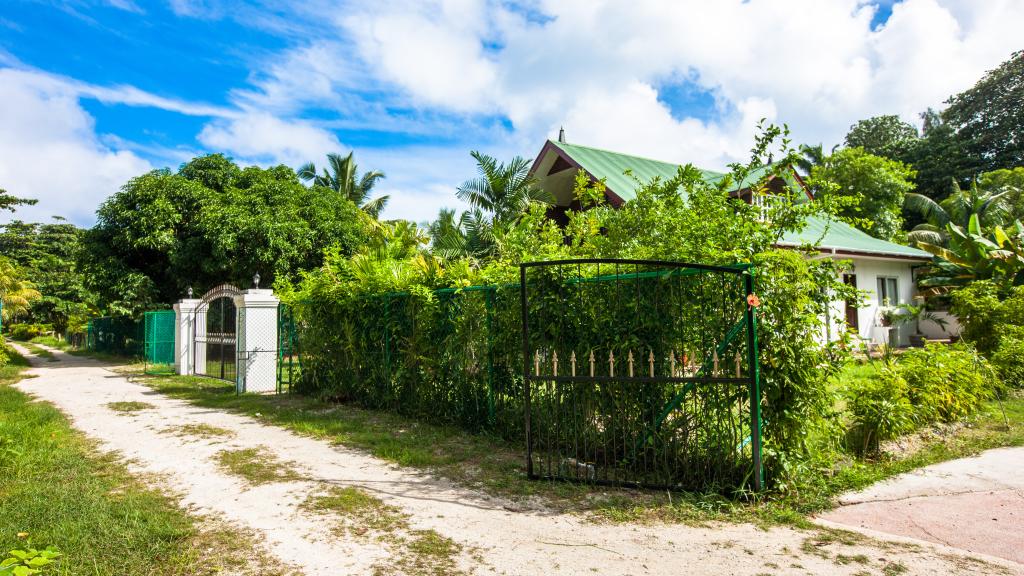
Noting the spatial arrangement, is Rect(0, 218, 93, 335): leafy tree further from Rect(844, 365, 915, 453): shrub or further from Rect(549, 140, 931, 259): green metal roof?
Rect(844, 365, 915, 453): shrub

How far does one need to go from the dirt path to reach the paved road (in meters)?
0.32

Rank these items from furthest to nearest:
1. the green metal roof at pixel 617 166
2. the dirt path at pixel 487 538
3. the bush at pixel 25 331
A: the bush at pixel 25 331, the green metal roof at pixel 617 166, the dirt path at pixel 487 538

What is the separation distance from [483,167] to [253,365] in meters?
8.05

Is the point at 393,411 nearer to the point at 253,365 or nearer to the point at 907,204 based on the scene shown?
the point at 253,365

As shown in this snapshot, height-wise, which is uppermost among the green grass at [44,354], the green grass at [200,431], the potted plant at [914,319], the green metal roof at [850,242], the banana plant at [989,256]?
the green metal roof at [850,242]

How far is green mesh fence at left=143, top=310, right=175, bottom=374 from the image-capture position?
18242 mm

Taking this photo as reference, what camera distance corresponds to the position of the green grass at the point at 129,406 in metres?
10.4

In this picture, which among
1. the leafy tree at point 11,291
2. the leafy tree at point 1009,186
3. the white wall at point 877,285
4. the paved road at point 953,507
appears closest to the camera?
the paved road at point 953,507

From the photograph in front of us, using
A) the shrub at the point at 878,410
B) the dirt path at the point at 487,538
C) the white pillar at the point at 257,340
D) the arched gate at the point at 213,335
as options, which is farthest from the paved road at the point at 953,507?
the arched gate at the point at 213,335

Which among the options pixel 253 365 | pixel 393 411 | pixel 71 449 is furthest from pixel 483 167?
pixel 71 449

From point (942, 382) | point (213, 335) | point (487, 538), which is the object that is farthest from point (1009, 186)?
point (487, 538)

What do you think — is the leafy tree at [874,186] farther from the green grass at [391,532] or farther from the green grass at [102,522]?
the green grass at [102,522]

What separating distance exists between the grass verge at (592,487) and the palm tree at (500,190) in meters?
8.38

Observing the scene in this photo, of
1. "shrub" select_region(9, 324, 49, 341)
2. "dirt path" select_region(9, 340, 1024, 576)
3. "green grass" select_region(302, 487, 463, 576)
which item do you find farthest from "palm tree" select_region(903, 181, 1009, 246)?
"shrub" select_region(9, 324, 49, 341)
